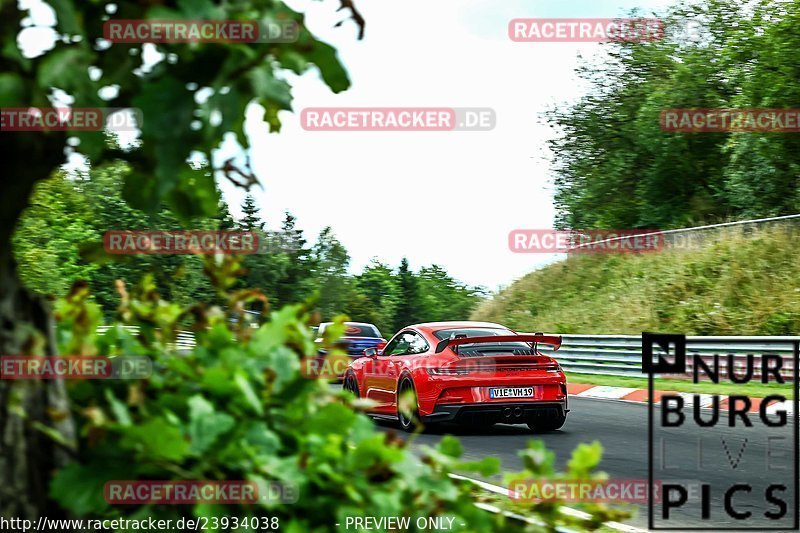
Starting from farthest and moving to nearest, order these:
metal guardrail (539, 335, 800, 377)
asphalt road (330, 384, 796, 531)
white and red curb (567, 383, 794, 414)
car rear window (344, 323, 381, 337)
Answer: car rear window (344, 323, 381, 337), metal guardrail (539, 335, 800, 377), white and red curb (567, 383, 794, 414), asphalt road (330, 384, 796, 531)

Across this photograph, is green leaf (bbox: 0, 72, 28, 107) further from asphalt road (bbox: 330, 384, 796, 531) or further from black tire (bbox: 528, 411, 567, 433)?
black tire (bbox: 528, 411, 567, 433)

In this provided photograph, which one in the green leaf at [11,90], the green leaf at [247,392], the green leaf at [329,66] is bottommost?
the green leaf at [247,392]

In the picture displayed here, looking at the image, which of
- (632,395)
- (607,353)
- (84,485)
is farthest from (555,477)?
(607,353)

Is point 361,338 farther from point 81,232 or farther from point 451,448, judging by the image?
point 81,232

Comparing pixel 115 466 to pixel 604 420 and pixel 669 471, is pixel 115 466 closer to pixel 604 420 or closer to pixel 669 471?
pixel 669 471

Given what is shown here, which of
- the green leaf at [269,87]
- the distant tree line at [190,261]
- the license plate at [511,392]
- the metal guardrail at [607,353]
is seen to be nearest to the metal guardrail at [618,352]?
the metal guardrail at [607,353]

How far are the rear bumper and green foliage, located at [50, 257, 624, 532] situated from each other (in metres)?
9.40

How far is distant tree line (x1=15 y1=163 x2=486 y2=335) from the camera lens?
206 feet

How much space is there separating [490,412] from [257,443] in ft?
32.8

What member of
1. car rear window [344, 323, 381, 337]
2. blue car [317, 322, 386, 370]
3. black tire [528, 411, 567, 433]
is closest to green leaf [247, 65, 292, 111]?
black tire [528, 411, 567, 433]

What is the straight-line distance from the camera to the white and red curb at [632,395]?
55.2 ft

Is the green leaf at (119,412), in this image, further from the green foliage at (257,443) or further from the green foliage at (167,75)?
the green foliage at (167,75)

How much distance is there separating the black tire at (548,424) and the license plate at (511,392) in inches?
23.9

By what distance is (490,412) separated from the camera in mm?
12773
